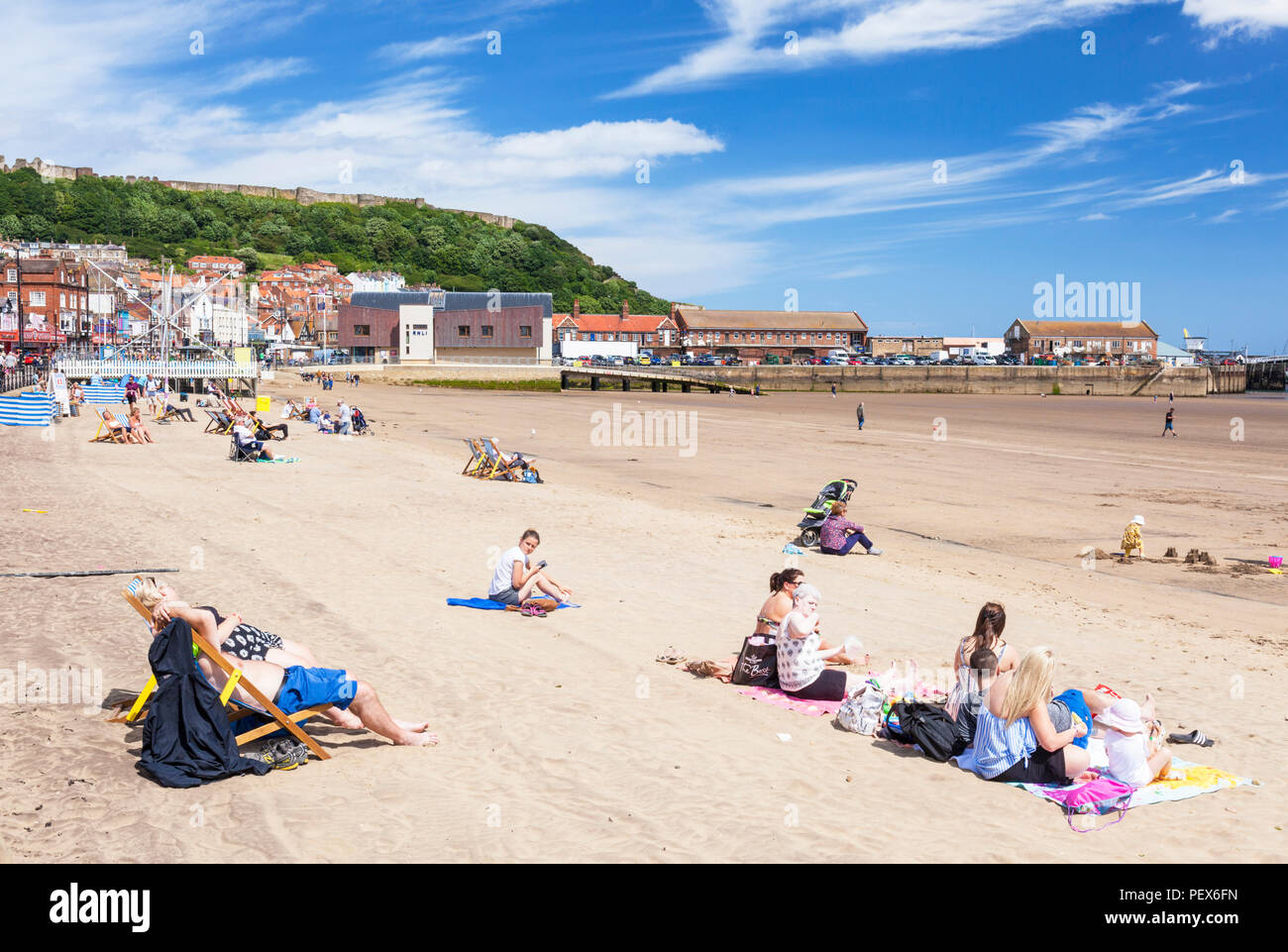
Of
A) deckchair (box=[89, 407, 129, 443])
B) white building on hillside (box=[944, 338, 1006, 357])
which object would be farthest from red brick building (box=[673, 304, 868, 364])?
deckchair (box=[89, 407, 129, 443])

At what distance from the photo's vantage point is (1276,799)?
524 centimetres

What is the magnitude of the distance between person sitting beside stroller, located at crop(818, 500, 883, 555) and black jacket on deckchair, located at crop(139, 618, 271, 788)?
874 centimetres

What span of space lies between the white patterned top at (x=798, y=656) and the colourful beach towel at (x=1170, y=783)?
1.31 m

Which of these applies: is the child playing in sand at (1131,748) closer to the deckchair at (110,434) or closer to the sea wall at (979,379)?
the deckchair at (110,434)

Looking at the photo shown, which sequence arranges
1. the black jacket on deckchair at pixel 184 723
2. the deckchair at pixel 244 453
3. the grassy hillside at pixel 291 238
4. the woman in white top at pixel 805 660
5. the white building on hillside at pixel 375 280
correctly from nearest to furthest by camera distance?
the black jacket on deckchair at pixel 184 723 → the woman in white top at pixel 805 660 → the deckchair at pixel 244 453 → the white building on hillside at pixel 375 280 → the grassy hillside at pixel 291 238

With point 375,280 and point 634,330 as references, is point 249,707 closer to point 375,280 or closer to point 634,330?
point 634,330

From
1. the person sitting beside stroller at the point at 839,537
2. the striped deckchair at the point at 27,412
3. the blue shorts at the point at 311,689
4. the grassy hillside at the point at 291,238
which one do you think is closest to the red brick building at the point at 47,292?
the striped deckchair at the point at 27,412

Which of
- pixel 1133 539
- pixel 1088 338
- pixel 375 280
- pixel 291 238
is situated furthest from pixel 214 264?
pixel 1133 539

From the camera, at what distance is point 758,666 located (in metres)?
7.00

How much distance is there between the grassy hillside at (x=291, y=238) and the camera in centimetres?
16712

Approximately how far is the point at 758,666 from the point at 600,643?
60.1 inches

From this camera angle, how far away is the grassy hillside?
167125 millimetres

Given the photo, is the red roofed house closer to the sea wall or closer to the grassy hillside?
the grassy hillside
